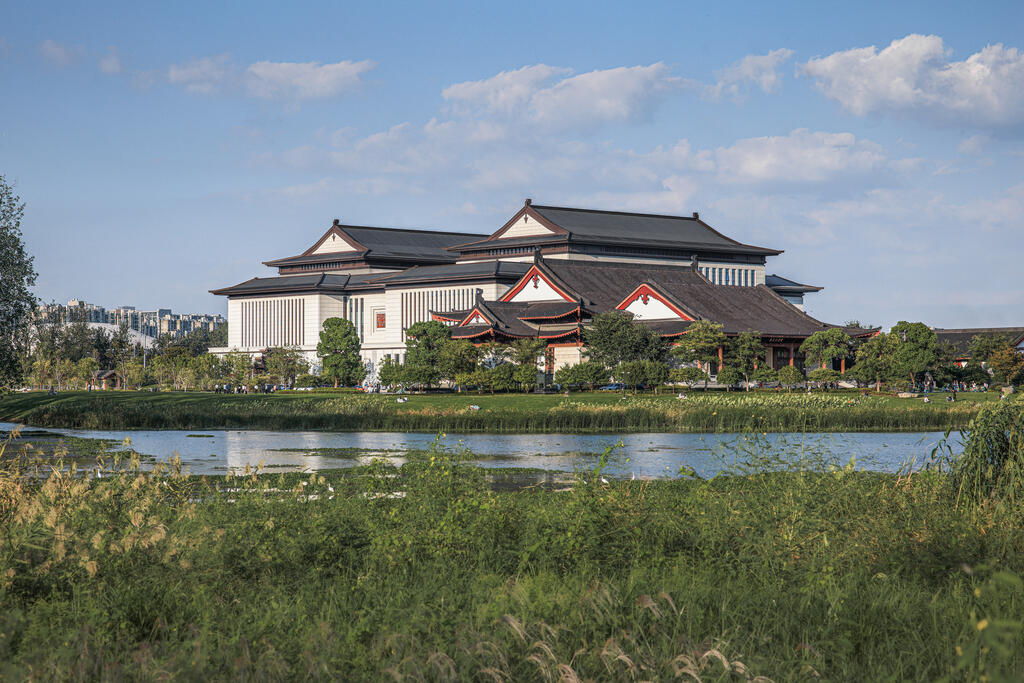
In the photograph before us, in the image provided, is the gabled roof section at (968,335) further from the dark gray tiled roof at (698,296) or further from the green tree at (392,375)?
the green tree at (392,375)

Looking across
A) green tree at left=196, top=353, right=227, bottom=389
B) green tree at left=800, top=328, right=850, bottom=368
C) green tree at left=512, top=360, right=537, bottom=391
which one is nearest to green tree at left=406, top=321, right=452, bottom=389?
green tree at left=512, top=360, right=537, bottom=391

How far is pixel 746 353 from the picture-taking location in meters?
62.6

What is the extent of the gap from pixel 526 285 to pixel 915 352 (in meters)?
29.7

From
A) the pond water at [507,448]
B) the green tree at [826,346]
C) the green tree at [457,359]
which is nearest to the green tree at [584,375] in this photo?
the green tree at [457,359]

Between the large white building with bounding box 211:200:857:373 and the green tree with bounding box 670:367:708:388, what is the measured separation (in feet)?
16.5

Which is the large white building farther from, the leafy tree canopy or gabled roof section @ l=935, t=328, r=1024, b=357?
gabled roof section @ l=935, t=328, r=1024, b=357

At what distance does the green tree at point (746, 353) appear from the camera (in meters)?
62.6

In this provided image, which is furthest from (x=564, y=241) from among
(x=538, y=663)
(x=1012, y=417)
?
(x=538, y=663)

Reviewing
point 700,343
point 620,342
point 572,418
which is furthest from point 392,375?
point 572,418

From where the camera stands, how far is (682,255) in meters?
97.5

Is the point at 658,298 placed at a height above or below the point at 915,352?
above

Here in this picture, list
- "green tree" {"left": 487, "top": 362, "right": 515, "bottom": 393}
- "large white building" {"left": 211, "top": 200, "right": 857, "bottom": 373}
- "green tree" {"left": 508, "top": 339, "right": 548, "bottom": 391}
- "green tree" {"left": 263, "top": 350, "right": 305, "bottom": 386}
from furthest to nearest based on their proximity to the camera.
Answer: "green tree" {"left": 263, "top": 350, "right": 305, "bottom": 386} → "large white building" {"left": 211, "top": 200, "right": 857, "bottom": 373} → "green tree" {"left": 508, "top": 339, "right": 548, "bottom": 391} → "green tree" {"left": 487, "top": 362, "right": 515, "bottom": 393}

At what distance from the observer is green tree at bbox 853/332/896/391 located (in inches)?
2313

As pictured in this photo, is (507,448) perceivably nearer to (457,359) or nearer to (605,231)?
(457,359)
